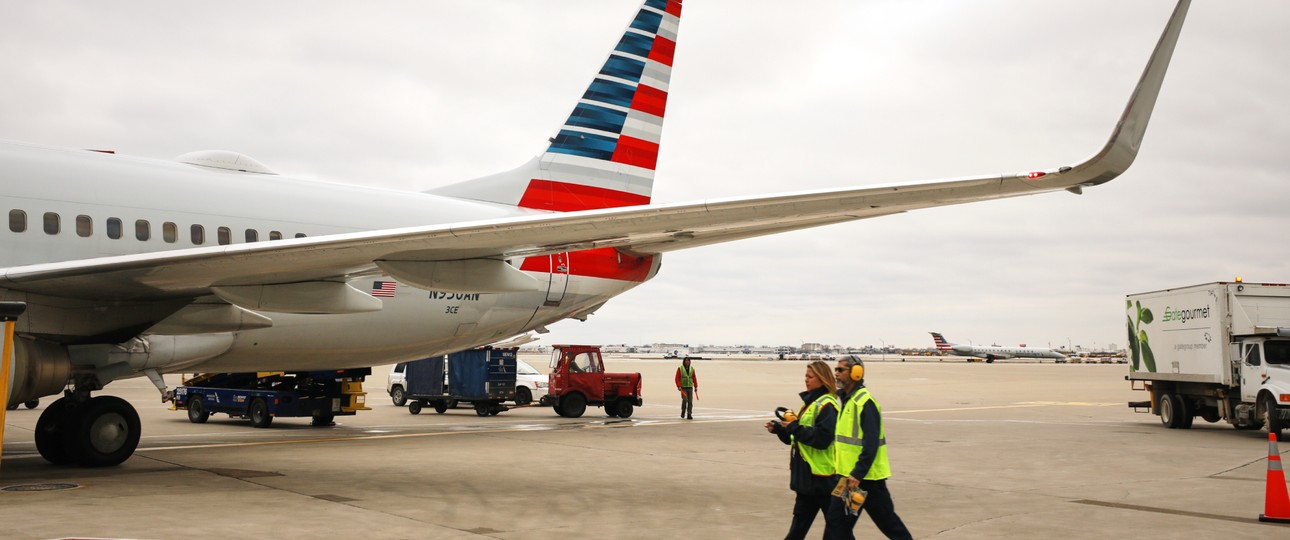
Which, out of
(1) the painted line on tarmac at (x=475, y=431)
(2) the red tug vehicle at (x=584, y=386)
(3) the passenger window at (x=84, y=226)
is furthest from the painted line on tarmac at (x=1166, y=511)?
(2) the red tug vehicle at (x=584, y=386)

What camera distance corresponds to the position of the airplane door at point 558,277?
55.4 feet

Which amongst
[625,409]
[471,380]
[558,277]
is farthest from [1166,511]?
[471,380]

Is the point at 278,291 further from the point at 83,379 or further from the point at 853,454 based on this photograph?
the point at 853,454

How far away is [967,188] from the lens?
8.46 metres

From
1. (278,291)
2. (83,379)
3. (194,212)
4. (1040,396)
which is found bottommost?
(1040,396)

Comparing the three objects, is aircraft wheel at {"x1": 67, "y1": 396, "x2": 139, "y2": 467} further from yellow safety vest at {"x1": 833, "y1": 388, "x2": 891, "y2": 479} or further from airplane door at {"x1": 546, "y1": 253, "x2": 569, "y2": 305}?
yellow safety vest at {"x1": 833, "y1": 388, "x2": 891, "y2": 479}

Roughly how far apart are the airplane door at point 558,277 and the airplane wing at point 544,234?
16.8 feet

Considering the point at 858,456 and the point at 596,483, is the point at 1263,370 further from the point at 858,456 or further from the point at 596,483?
the point at 858,456

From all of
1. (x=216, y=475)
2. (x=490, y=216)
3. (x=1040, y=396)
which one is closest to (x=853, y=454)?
(x=216, y=475)

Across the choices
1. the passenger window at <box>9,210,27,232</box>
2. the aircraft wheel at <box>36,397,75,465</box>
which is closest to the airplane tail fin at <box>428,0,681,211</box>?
the passenger window at <box>9,210,27,232</box>

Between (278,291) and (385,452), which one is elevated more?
(278,291)

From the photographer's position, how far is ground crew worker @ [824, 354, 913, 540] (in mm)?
6484

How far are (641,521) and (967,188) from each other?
4.19 meters

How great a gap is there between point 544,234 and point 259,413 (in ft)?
47.2
